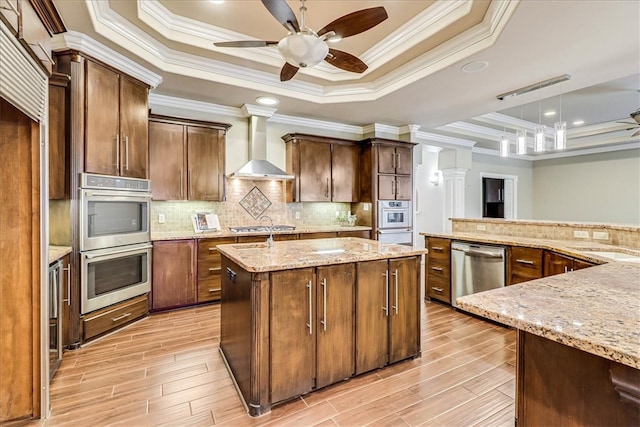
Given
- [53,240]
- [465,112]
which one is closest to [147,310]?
[53,240]

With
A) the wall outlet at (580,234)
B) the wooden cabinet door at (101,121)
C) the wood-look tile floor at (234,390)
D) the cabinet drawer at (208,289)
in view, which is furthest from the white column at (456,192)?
the wooden cabinet door at (101,121)

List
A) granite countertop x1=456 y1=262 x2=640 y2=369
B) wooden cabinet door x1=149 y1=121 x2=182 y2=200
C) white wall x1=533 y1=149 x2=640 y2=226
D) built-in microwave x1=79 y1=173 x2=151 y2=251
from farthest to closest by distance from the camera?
white wall x1=533 y1=149 x2=640 y2=226
wooden cabinet door x1=149 y1=121 x2=182 y2=200
built-in microwave x1=79 y1=173 x2=151 y2=251
granite countertop x1=456 y1=262 x2=640 y2=369

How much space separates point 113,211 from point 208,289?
1.44 metres

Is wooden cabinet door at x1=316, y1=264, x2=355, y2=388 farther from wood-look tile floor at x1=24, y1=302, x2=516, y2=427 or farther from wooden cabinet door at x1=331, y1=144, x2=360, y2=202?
wooden cabinet door at x1=331, y1=144, x2=360, y2=202

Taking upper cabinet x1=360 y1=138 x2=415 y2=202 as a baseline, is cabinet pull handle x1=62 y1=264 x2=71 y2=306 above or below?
below

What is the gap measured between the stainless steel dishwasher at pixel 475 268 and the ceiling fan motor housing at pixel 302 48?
8.81 ft

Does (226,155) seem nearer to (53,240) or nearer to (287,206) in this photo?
(287,206)

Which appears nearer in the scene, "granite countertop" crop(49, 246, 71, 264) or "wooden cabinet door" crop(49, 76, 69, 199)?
"granite countertop" crop(49, 246, 71, 264)

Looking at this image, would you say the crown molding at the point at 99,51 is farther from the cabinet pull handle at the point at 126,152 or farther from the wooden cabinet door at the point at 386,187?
the wooden cabinet door at the point at 386,187

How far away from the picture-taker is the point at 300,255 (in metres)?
2.24

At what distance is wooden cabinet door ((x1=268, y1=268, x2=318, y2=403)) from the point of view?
1.94m

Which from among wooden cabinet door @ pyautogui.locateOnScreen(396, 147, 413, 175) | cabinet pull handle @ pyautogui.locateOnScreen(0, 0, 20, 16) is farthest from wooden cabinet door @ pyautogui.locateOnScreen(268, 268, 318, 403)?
wooden cabinet door @ pyautogui.locateOnScreen(396, 147, 413, 175)

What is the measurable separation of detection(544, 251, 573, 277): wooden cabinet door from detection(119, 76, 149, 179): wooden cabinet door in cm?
413

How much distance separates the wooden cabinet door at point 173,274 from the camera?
3621mm
